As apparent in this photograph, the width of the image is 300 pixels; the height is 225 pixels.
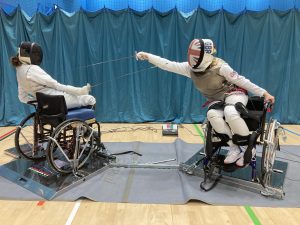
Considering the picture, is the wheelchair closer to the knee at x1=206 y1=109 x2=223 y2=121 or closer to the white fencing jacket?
the white fencing jacket

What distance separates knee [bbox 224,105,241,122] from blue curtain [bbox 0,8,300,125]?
2.22m

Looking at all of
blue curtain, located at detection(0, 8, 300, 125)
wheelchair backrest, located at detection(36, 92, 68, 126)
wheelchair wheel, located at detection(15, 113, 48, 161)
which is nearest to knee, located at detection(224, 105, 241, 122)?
wheelchair backrest, located at detection(36, 92, 68, 126)

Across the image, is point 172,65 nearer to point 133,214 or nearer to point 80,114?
point 80,114

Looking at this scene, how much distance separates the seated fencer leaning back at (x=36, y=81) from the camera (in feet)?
9.64

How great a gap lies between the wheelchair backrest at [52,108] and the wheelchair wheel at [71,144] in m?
→ 0.12

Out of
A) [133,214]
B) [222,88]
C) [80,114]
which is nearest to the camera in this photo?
[133,214]

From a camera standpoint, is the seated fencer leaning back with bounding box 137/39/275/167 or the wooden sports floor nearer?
the wooden sports floor

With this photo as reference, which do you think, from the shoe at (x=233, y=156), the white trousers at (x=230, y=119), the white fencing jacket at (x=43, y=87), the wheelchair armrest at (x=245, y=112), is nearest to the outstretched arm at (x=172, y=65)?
the white trousers at (x=230, y=119)

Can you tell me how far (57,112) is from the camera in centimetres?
287

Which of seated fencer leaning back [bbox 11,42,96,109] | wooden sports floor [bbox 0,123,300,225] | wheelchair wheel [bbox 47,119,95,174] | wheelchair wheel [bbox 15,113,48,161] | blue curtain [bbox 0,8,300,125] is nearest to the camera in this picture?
wooden sports floor [bbox 0,123,300,225]

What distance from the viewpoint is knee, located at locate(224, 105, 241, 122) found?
2570mm

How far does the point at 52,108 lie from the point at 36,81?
0.32 metres

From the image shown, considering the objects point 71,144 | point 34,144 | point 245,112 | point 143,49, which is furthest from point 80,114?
point 143,49

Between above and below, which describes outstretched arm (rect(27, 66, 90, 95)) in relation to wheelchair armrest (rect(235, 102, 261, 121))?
above
